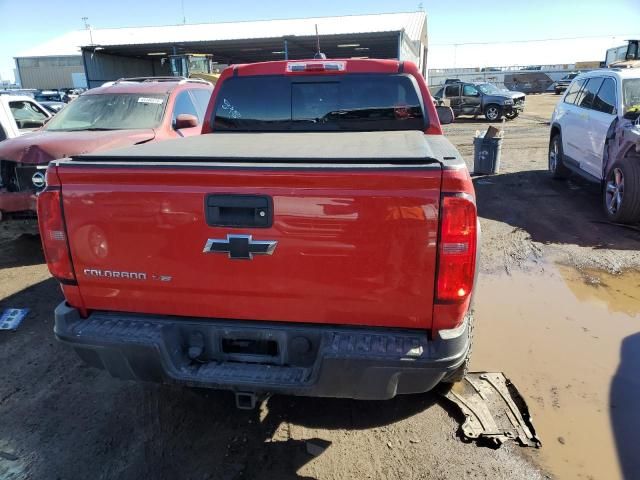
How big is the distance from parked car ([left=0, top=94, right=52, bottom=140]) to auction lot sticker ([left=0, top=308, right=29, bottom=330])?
4418mm

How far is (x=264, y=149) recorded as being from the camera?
8.96 ft

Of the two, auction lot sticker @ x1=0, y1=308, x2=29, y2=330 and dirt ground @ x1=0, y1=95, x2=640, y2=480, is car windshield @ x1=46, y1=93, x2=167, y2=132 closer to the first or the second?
dirt ground @ x1=0, y1=95, x2=640, y2=480

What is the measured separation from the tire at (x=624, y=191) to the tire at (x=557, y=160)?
2.49m

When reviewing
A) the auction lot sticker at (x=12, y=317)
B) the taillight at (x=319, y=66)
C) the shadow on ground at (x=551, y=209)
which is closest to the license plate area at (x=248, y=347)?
the taillight at (x=319, y=66)

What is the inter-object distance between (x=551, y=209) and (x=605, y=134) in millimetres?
1338

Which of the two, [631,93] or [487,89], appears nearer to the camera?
[631,93]

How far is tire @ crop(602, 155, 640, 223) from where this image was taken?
6.19m

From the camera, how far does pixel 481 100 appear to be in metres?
23.3

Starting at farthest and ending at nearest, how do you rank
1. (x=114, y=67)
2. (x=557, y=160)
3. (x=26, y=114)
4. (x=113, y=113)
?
(x=114, y=67) < (x=557, y=160) < (x=26, y=114) < (x=113, y=113)

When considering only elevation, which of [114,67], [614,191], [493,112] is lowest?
[493,112]

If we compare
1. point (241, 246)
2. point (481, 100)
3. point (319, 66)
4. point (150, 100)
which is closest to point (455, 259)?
point (241, 246)

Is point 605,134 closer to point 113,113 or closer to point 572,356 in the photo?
point 572,356

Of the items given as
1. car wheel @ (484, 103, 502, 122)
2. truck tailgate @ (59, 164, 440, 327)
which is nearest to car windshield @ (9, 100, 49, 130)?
truck tailgate @ (59, 164, 440, 327)

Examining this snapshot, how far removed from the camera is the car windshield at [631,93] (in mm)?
6777
